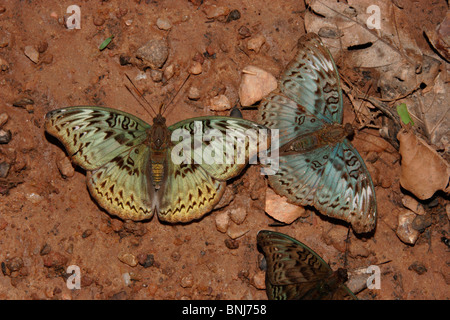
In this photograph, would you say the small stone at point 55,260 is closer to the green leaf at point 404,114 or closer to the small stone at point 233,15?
the small stone at point 233,15

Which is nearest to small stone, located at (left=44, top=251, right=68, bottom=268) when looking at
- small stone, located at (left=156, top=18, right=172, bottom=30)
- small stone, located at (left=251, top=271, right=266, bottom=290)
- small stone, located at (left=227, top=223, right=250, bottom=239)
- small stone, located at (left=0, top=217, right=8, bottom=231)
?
small stone, located at (left=0, top=217, right=8, bottom=231)

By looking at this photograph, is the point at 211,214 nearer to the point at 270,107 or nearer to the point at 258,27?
the point at 270,107

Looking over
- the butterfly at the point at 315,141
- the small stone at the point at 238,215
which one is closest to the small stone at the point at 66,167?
the small stone at the point at 238,215

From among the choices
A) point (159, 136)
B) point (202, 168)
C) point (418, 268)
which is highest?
point (159, 136)

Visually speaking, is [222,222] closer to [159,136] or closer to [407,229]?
[159,136]

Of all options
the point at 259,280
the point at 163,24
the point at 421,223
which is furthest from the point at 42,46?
the point at 421,223

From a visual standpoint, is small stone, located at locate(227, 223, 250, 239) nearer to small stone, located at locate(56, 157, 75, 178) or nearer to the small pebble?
small stone, located at locate(56, 157, 75, 178)
